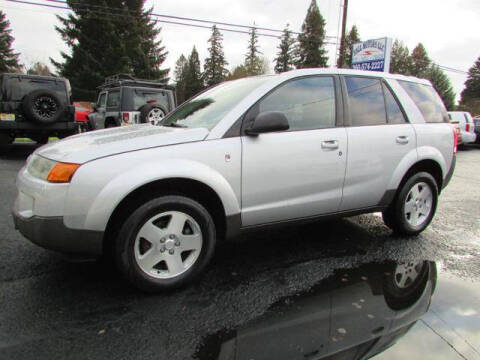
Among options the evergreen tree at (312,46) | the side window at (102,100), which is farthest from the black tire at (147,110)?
the evergreen tree at (312,46)

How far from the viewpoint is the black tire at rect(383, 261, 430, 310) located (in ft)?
8.89

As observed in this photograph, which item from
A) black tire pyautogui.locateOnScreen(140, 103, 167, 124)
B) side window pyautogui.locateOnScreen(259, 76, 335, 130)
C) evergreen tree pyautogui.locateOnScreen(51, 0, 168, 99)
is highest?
evergreen tree pyautogui.locateOnScreen(51, 0, 168, 99)

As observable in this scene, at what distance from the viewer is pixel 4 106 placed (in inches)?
336

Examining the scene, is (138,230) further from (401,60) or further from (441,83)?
(401,60)

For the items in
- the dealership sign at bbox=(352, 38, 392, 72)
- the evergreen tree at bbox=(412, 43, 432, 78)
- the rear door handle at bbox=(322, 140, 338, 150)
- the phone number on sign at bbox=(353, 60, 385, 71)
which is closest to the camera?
the rear door handle at bbox=(322, 140, 338, 150)

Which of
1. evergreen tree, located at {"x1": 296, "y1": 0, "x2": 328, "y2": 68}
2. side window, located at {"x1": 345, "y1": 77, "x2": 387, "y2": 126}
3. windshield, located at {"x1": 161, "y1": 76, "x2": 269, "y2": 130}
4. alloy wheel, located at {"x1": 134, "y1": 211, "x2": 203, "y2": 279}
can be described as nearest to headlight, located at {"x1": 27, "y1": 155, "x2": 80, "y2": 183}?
alloy wheel, located at {"x1": 134, "y1": 211, "x2": 203, "y2": 279}

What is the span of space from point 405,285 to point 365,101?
1.81 m

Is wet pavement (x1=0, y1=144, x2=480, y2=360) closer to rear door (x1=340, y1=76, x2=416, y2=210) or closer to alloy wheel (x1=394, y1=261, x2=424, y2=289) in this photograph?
alloy wheel (x1=394, y1=261, x2=424, y2=289)

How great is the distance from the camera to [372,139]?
3545mm

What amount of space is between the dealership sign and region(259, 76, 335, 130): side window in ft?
44.2

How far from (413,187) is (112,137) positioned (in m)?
3.14

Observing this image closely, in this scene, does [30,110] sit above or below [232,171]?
above

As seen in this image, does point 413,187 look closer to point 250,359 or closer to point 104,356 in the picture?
point 250,359

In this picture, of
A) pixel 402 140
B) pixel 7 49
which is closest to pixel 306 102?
pixel 402 140
